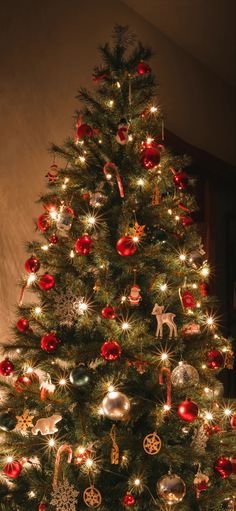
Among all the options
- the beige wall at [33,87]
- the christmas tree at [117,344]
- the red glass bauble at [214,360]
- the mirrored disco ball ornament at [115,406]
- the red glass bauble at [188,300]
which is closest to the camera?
the mirrored disco ball ornament at [115,406]

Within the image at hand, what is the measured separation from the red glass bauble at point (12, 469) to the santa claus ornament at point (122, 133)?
1.00 metres

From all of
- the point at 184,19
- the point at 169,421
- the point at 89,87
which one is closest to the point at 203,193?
the point at 184,19

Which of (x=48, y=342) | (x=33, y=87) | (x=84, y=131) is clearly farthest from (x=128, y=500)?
(x=33, y=87)

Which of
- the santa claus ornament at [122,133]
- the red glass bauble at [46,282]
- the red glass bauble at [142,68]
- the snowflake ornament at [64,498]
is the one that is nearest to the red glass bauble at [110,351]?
the red glass bauble at [46,282]

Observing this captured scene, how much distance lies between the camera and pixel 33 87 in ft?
7.88

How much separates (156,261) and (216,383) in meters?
0.43

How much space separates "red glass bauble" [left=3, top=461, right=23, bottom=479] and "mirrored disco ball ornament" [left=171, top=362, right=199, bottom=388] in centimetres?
50

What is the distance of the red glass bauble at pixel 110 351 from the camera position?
1541 mm

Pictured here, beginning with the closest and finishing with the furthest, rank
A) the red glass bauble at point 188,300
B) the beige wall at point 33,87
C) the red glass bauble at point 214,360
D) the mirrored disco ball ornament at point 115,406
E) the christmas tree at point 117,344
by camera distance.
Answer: the mirrored disco ball ornament at point 115,406 < the christmas tree at point 117,344 < the red glass bauble at point 188,300 < the red glass bauble at point 214,360 < the beige wall at point 33,87

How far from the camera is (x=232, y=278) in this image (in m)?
4.07

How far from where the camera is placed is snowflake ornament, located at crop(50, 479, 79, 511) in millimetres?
1515

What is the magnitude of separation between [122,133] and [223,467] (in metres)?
1.07

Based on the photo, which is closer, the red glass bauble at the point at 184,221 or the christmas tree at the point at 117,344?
the christmas tree at the point at 117,344

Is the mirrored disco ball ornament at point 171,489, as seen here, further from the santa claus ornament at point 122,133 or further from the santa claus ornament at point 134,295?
the santa claus ornament at point 122,133
